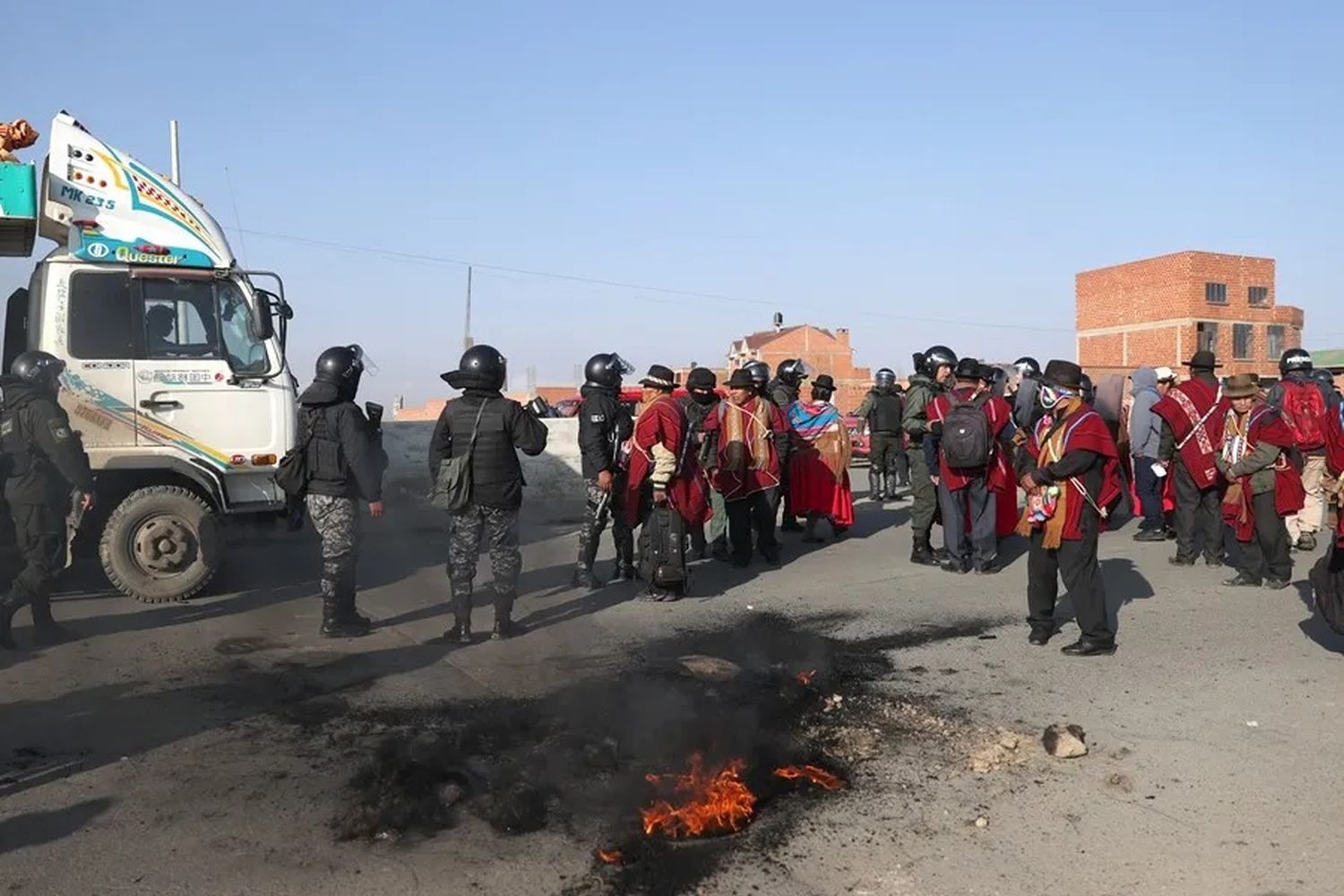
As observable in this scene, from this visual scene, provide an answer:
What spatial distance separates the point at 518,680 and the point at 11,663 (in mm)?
3195

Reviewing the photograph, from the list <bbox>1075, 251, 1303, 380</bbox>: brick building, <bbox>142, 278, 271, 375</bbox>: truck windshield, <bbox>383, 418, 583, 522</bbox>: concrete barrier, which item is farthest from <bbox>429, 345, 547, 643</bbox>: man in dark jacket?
<bbox>1075, 251, 1303, 380</bbox>: brick building

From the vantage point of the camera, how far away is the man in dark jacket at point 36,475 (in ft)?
22.4

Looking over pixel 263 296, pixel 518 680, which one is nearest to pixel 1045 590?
pixel 518 680

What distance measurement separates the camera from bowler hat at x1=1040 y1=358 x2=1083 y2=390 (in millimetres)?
6504

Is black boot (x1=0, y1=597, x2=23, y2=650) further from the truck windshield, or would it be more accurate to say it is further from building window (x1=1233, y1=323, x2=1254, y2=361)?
building window (x1=1233, y1=323, x2=1254, y2=361)

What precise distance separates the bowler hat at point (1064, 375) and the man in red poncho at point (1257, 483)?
2.40m

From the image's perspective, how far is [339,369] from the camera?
23.6 ft

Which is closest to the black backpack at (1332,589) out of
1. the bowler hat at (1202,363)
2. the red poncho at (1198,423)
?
the red poncho at (1198,423)

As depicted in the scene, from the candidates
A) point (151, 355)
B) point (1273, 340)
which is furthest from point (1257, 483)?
point (1273, 340)

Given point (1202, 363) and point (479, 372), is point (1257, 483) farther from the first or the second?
point (479, 372)

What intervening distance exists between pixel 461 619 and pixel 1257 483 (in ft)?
20.2

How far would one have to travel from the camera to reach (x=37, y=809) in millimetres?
4191

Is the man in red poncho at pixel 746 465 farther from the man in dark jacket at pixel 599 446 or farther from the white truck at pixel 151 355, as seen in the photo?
the white truck at pixel 151 355

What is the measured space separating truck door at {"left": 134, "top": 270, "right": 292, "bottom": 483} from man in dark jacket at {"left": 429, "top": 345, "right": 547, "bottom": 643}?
→ 200 centimetres
